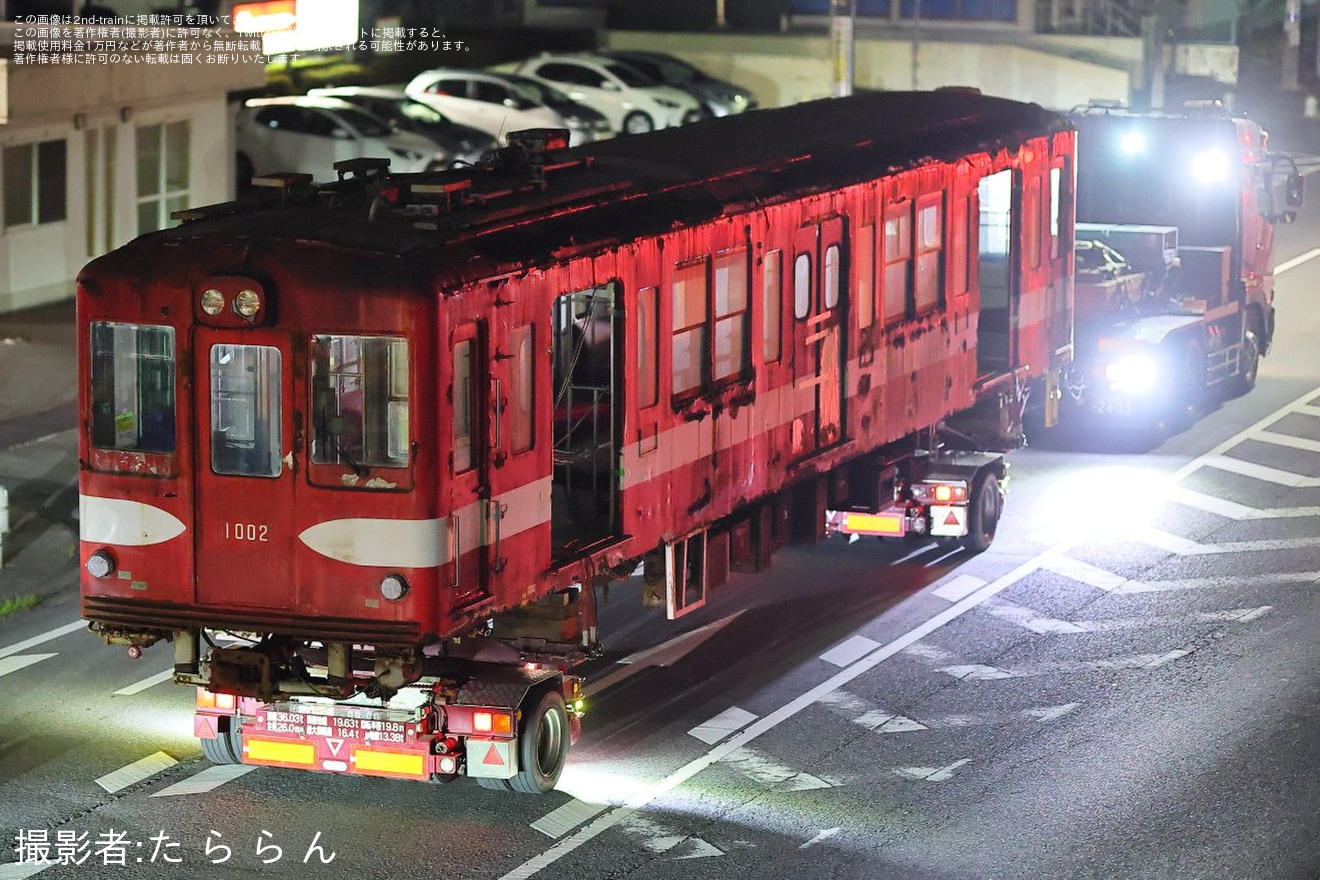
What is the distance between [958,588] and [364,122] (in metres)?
20.9

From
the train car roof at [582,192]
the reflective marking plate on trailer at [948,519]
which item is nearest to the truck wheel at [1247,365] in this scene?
the train car roof at [582,192]

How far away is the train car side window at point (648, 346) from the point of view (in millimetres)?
14930

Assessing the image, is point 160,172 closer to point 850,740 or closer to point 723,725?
point 723,725

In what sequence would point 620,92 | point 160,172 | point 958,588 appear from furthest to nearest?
point 620,92 → point 160,172 → point 958,588

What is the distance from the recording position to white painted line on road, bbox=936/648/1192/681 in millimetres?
16891

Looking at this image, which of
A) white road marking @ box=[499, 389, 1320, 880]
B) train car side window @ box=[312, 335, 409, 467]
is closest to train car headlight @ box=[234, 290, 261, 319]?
train car side window @ box=[312, 335, 409, 467]

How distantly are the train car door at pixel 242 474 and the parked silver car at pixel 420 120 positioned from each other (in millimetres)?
25003

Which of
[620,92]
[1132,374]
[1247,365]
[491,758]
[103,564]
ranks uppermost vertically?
[620,92]

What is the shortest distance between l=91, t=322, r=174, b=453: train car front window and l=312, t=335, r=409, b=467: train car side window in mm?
882

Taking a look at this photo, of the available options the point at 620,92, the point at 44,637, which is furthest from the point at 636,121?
the point at 44,637

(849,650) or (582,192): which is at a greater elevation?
(582,192)

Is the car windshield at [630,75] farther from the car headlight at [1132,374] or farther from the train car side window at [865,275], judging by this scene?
the train car side window at [865,275]

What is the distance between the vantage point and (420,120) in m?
39.3

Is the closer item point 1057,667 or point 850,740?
point 850,740
